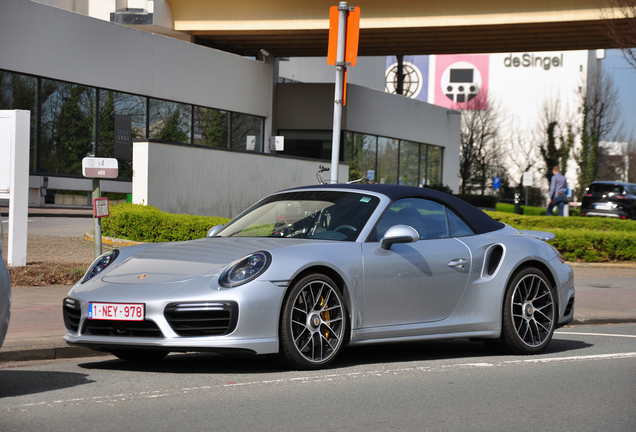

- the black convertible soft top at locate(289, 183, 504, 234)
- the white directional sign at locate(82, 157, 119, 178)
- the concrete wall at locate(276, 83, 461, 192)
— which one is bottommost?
the black convertible soft top at locate(289, 183, 504, 234)

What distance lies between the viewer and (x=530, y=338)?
7344 mm

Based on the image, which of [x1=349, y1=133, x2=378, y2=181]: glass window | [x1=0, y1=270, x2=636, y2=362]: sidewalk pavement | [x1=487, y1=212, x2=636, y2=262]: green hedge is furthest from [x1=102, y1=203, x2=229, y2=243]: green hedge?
[x1=349, y1=133, x2=378, y2=181]: glass window

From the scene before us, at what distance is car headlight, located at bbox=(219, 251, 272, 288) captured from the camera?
223 inches

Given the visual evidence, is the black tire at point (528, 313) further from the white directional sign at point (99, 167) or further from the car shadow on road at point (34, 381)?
the white directional sign at point (99, 167)

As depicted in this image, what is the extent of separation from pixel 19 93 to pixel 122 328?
20000mm

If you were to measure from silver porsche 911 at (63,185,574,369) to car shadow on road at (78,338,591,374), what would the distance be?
0.53 ft

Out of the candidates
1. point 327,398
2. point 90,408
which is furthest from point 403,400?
point 90,408

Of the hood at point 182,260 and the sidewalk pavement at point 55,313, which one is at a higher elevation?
the hood at point 182,260

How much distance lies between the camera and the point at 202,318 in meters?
5.55

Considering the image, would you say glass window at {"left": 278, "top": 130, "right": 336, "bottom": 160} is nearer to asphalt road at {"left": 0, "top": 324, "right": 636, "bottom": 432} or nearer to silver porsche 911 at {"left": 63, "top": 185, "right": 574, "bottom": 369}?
silver porsche 911 at {"left": 63, "top": 185, "right": 574, "bottom": 369}

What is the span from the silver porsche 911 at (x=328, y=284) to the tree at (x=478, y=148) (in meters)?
66.1

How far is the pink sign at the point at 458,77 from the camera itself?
10156 cm

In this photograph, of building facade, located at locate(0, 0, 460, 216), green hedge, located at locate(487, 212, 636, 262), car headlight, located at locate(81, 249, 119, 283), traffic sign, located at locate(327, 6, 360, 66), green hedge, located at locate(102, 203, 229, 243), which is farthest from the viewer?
building facade, located at locate(0, 0, 460, 216)

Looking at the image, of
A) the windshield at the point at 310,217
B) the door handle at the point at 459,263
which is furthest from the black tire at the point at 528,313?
the windshield at the point at 310,217
